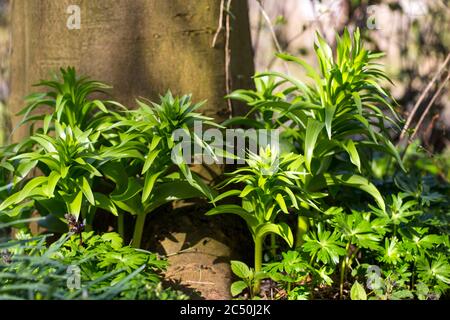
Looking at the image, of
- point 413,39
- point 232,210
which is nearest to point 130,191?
point 232,210

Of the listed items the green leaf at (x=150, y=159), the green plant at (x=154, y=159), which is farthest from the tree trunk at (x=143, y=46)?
the green leaf at (x=150, y=159)

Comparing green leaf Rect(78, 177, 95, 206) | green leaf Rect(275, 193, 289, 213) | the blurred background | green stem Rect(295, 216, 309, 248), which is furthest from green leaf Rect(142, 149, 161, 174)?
the blurred background

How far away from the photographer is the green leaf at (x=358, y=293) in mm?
2749

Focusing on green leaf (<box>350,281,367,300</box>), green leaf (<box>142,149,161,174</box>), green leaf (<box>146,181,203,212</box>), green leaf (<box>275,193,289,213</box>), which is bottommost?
green leaf (<box>350,281,367,300</box>)

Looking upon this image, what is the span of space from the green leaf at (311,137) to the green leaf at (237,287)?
0.61 metres

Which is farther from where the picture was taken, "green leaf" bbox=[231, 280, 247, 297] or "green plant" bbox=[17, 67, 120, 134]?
"green plant" bbox=[17, 67, 120, 134]

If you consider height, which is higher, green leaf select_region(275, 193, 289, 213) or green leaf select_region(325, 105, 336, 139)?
green leaf select_region(325, 105, 336, 139)

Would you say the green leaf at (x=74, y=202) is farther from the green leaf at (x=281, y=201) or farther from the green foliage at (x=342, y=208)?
the green leaf at (x=281, y=201)

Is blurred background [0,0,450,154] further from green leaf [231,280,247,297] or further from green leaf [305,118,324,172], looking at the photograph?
green leaf [231,280,247,297]

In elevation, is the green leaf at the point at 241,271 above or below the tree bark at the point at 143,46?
below

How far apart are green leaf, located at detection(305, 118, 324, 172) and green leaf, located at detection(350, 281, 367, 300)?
1.87 feet

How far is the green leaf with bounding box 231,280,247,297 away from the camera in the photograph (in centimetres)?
280

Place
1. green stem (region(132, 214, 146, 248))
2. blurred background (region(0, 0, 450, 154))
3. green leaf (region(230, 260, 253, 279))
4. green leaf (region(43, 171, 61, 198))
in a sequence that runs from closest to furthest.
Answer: green leaf (region(43, 171, 61, 198))
green leaf (region(230, 260, 253, 279))
green stem (region(132, 214, 146, 248))
blurred background (region(0, 0, 450, 154))

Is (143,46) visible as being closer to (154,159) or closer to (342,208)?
(154,159)
